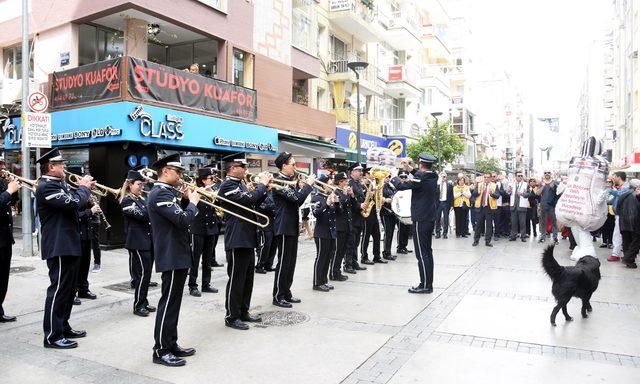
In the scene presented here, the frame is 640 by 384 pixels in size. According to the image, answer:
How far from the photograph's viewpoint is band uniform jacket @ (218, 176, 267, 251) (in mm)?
6074

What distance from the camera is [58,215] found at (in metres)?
5.60

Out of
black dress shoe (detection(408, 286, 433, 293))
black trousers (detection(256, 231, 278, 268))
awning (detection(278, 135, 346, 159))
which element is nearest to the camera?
black dress shoe (detection(408, 286, 433, 293))

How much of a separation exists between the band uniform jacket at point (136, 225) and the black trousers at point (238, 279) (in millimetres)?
1522

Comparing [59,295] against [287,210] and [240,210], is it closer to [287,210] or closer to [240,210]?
[240,210]

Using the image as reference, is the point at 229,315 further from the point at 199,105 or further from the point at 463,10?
the point at 463,10

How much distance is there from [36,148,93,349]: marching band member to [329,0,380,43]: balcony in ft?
66.9

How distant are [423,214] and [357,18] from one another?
18.7 metres

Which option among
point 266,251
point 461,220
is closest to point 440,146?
point 461,220

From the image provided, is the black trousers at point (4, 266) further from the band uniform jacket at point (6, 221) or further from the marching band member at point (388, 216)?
the marching band member at point (388, 216)

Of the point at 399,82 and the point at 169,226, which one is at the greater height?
the point at 399,82

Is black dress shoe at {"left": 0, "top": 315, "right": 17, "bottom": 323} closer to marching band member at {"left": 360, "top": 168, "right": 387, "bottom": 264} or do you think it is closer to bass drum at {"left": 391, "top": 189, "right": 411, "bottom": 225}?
marching band member at {"left": 360, "top": 168, "right": 387, "bottom": 264}

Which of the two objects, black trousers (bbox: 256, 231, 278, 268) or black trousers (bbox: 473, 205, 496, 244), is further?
black trousers (bbox: 473, 205, 496, 244)

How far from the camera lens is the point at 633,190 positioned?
11.1m

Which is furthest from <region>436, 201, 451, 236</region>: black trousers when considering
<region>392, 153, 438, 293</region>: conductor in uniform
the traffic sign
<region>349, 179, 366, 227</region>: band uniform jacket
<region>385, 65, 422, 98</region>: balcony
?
<region>385, 65, 422, 98</region>: balcony
